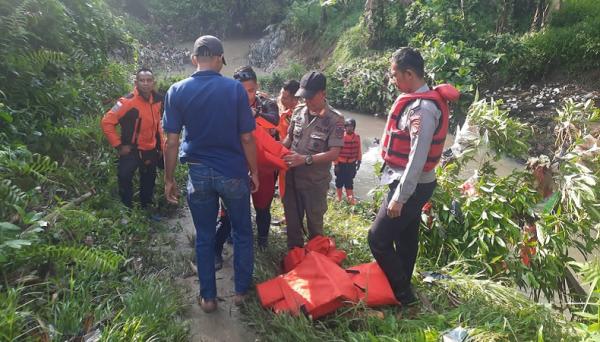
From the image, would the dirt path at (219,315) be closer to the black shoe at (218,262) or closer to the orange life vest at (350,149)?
the black shoe at (218,262)

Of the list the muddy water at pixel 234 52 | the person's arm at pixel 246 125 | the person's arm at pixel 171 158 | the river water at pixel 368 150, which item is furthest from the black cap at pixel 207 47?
the muddy water at pixel 234 52

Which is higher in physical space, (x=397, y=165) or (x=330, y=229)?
(x=397, y=165)

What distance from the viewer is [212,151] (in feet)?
9.32

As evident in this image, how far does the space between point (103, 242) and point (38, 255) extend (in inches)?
31.0

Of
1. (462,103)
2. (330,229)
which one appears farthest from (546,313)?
(462,103)

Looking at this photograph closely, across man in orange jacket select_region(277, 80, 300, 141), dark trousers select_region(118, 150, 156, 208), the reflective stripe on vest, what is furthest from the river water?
the reflective stripe on vest

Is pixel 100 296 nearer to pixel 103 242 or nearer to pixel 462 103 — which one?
pixel 103 242

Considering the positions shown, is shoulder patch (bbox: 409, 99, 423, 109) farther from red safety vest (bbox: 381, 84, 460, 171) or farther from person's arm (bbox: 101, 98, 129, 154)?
person's arm (bbox: 101, 98, 129, 154)

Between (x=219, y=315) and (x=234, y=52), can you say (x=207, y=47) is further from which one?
(x=234, y=52)

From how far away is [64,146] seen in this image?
4.55m

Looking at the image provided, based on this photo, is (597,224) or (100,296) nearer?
(100,296)

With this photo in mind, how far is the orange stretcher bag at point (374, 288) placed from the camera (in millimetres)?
2900

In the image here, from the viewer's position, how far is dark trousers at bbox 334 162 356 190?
269 inches

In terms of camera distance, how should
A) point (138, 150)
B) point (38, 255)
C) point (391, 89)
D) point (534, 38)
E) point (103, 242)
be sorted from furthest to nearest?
point (391, 89)
point (534, 38)
point (138, 150)
point (103, 242)
point (38, 255)
